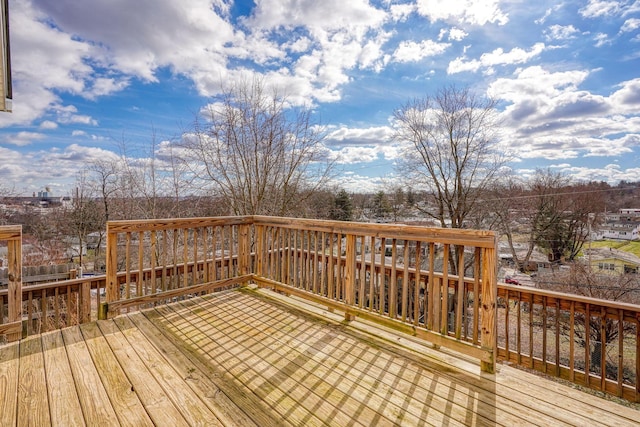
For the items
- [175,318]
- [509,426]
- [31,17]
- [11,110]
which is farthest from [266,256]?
[31,17]

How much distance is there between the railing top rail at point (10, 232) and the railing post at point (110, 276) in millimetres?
661

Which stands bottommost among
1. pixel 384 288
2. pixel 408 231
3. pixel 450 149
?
pixel 384 288

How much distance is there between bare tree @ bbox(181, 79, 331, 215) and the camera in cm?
791

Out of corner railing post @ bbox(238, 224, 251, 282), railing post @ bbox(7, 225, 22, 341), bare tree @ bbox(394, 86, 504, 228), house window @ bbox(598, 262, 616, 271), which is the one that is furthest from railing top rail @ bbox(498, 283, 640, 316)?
house window @ bbox(598, 262, 616, 271)

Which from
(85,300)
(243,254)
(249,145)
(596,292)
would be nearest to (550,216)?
(596,292)

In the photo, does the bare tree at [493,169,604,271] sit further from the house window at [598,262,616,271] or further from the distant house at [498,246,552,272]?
the house window at [598,262,616,271]

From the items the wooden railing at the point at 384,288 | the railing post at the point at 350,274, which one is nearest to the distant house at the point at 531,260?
the wooden railing at the point at 384,288

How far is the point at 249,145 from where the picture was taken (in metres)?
7.99

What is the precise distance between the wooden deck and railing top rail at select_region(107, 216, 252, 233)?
3.27ft

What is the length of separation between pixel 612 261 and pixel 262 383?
1701 cm

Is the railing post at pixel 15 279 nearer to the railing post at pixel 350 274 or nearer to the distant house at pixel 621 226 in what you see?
the railing post at pixel 350 274

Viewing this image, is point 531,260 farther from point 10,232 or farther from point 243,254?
point 10,232

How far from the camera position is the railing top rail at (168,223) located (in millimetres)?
3117

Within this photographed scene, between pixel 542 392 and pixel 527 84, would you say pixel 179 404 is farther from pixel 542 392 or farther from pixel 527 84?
pixel 527 84
